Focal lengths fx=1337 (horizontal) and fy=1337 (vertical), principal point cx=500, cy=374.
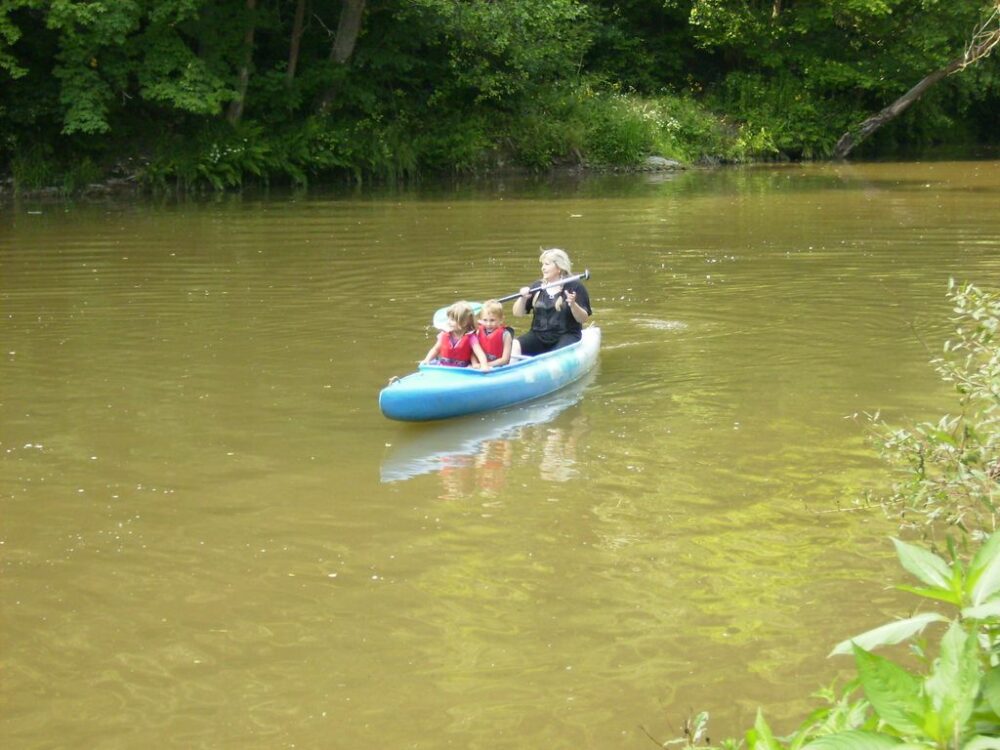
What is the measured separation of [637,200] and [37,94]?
10652mm

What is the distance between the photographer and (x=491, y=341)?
910cm

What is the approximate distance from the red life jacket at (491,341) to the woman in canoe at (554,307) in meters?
0.70

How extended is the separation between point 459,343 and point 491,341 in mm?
245

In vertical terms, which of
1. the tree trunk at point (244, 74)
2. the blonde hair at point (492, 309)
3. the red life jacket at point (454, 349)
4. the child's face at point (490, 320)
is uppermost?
the tree trunk at point (244, 74)

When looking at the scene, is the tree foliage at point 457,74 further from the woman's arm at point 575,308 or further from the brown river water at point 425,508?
the woman's arm at point 575,308

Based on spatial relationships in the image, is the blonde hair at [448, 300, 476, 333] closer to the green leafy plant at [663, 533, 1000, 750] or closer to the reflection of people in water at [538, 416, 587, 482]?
the reflection of people in water at [538, 416, 587, 482]

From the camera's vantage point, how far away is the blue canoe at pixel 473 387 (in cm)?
819

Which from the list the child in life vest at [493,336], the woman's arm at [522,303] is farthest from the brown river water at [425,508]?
the woman's arm at [522,303]

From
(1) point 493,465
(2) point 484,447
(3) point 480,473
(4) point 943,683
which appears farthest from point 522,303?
(4) point 943,683

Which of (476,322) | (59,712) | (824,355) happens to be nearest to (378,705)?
(59,712)

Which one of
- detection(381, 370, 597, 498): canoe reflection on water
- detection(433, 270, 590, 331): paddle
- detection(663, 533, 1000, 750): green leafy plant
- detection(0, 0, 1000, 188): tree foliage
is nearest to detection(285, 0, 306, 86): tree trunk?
detection(0, 0, 1000, 188): tree foliage

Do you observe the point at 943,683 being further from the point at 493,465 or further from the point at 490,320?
the point at 490,320

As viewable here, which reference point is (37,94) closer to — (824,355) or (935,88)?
(824,355)

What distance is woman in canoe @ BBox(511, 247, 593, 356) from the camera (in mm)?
9836
